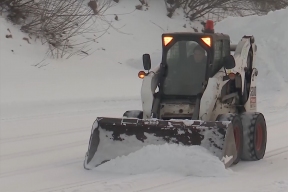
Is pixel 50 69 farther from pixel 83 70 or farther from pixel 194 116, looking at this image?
pixel 194 116

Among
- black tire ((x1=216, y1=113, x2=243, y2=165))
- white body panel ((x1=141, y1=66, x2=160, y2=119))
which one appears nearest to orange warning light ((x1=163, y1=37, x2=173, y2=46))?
white body panel ((x1=141, y1=66, x2=160, y2=119))

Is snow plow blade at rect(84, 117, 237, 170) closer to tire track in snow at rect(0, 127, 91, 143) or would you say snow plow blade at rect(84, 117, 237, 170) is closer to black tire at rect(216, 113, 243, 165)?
black tire at rect(216, 113, 243, 165)

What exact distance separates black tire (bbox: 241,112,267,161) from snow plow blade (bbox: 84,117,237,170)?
0.57m

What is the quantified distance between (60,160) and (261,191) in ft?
10.6

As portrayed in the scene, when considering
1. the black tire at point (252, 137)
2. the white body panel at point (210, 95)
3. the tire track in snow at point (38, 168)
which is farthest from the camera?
the black tire at point (252, 137)

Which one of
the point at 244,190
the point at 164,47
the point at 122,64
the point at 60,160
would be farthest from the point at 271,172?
the point at 122,64

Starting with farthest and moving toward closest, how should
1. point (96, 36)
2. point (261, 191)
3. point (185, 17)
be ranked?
point (185, 17)
point (96, 36)
point (261, 191)

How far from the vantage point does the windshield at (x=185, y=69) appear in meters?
8.87

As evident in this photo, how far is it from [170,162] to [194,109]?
3.38ft

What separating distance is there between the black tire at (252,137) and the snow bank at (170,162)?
99 centimetres

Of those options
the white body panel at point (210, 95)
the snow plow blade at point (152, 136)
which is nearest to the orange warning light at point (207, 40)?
the white body panel at point (210, 95)

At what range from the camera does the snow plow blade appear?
310 inches

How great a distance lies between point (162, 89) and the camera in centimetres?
900

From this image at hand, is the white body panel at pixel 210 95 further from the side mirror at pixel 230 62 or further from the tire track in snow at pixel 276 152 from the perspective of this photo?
the tire track in snow at pixel 276 152
